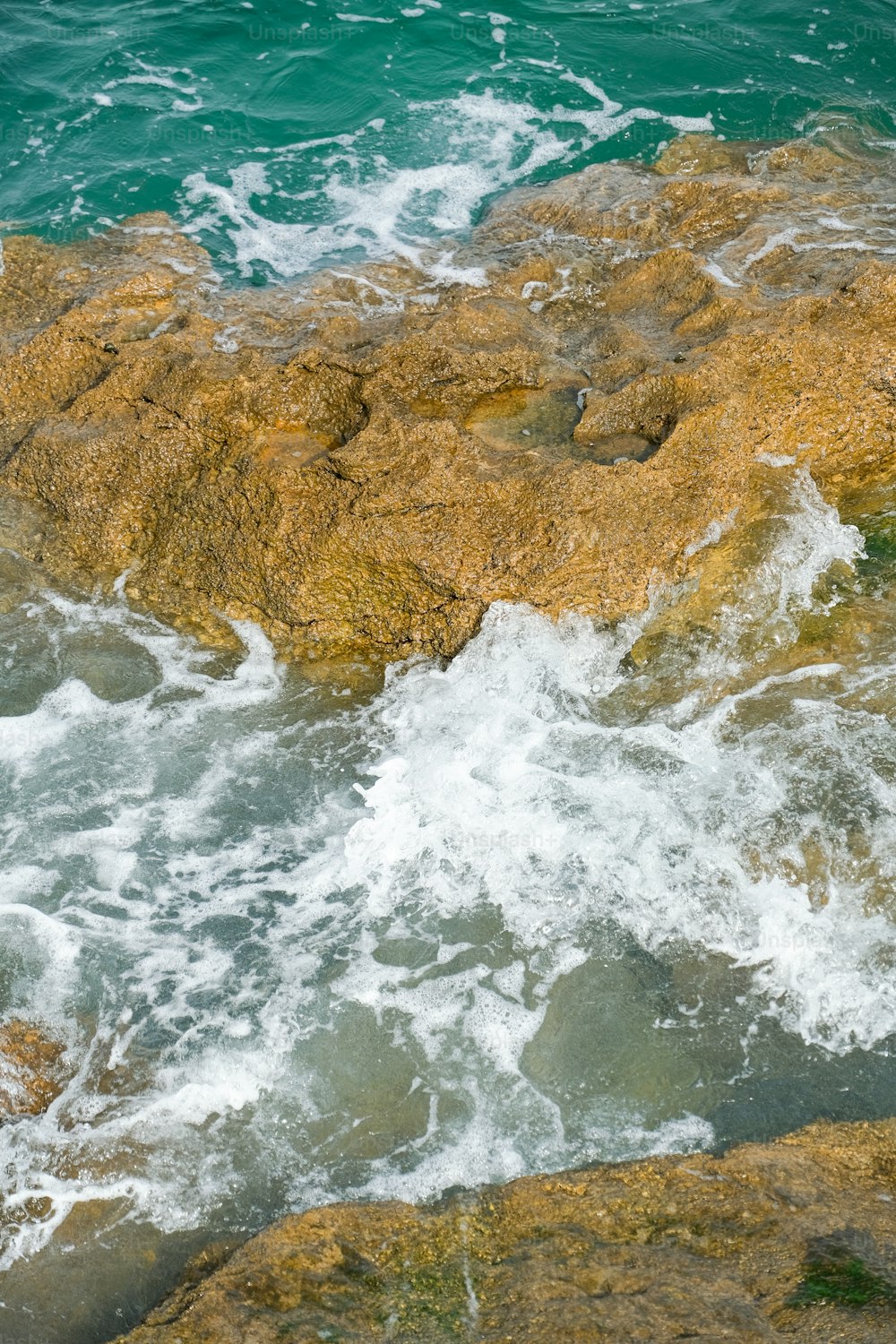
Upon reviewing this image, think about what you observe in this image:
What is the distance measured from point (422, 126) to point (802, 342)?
641cm

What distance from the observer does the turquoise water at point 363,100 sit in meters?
9.56

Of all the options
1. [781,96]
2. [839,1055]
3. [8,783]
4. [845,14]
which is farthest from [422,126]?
[839,1055]

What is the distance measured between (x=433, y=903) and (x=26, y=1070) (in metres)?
1.88

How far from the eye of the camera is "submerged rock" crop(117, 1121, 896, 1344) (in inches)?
116

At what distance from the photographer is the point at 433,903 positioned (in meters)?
4.80

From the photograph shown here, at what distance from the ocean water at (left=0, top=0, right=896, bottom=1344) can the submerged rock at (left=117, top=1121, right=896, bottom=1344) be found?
10.2 inches

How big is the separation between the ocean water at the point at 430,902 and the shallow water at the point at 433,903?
0.05 ft

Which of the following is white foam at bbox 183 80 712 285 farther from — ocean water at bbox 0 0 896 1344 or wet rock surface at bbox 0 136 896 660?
ocean water at bbox 0 0 896 1344
